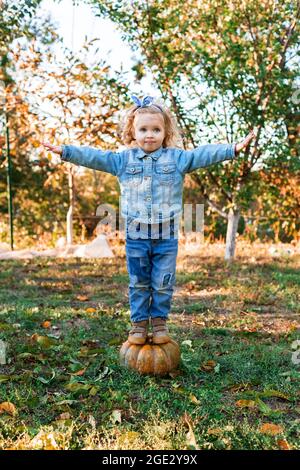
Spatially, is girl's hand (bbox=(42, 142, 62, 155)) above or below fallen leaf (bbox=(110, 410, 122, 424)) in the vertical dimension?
above

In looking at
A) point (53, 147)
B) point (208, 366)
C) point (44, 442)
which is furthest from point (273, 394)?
point (53, 147)

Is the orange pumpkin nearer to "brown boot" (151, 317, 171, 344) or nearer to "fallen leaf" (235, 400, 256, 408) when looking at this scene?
"brown boot" (151, 317, 171, 344)

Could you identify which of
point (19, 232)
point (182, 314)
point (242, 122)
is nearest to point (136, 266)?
point (182, 314)

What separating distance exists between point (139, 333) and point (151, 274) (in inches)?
13.9

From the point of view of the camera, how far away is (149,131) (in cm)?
343

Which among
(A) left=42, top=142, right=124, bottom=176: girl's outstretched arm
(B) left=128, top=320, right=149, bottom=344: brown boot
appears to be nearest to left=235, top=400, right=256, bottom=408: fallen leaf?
(B) left=128, top=320, right=149, bottom=344: brown boot

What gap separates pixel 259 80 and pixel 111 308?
3341mm

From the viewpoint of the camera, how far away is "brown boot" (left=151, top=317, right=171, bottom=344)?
3508 millimetres

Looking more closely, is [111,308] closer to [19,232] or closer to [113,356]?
[113,356]

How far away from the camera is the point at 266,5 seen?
6770mm

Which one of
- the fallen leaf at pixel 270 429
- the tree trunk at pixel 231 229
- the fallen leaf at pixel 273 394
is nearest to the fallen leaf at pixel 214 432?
the fallen leaf at pixel 270 429

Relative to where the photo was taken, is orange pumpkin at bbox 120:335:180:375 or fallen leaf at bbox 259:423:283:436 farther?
orange pumpkin at bbox 120:335:180:375

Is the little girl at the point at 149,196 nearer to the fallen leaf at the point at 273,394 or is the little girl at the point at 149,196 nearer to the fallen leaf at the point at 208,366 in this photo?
the fallen leaf at the point at 208,366

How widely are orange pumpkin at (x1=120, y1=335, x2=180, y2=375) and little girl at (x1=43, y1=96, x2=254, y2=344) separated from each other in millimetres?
45
